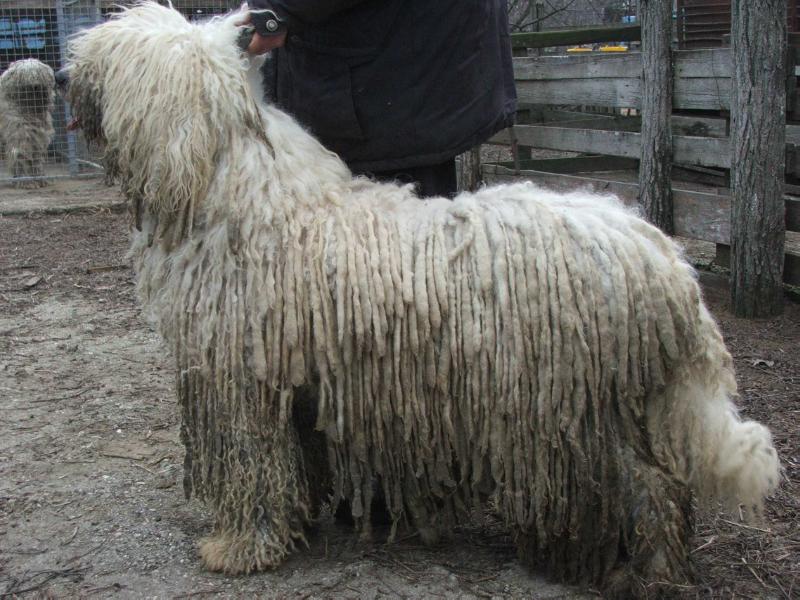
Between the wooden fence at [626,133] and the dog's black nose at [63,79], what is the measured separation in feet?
15.4

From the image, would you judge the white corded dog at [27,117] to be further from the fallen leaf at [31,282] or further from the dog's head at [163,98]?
the dog's head at [163,98]

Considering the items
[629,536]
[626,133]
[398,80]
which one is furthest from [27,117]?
[629,536]

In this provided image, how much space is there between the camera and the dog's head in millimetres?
3145

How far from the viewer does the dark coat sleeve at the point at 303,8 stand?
10.7ft

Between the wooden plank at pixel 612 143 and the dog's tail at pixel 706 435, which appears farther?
the wooden plank at pixel 612 143

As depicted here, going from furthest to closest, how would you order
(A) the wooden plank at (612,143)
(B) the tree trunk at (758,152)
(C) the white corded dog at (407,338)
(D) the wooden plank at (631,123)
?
(D) the wooden plank at (631,123) < (A) the wooden plank at (612,143) < (B) the tree trunk at (758,152) < (C) the white corded dog at (407,338)

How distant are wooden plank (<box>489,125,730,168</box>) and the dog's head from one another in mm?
4577

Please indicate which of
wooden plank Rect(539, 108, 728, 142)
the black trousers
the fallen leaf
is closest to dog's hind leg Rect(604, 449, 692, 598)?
the black trousers

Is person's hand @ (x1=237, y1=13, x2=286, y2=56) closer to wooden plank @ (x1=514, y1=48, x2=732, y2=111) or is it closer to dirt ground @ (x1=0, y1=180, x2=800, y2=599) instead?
dirt ground @ (x1=0, y1=180, x2=800, y2=599)

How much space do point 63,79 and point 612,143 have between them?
5562mm

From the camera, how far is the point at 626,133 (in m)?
7.88

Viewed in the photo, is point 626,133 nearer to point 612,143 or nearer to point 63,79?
point 612,143

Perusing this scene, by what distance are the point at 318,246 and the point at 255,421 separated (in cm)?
62

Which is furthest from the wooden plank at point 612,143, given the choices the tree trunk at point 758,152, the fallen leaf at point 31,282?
the fallen leaf at point 31,282
